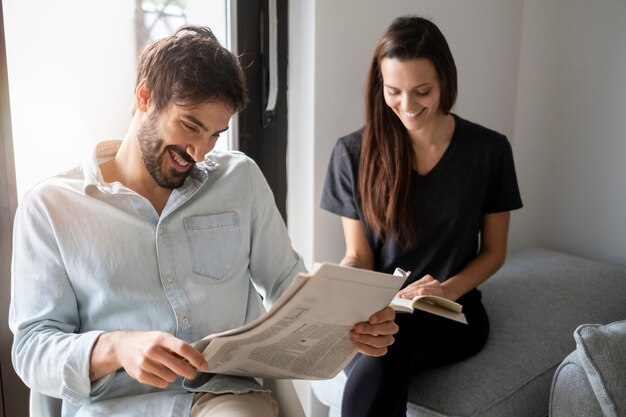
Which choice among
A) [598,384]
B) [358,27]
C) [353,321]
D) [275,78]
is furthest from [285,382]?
[358,27]

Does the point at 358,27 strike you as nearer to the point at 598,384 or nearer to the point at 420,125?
the point at 420,125

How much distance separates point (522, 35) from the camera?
2215 mm

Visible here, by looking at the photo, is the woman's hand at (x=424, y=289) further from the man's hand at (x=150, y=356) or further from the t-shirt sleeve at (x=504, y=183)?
the man's hand at (x=150, y=356)

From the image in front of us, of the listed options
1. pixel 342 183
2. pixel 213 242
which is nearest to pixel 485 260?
pixel 342 183

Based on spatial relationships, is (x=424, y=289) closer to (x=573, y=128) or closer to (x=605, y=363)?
(x=605, y=363)

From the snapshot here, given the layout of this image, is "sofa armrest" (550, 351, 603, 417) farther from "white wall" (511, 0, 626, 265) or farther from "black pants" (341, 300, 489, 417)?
"white wall" (511, 0, 626, 265)

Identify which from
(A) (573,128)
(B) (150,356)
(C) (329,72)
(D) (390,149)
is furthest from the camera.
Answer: (A) (573,128)

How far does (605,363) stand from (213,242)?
2.63ft

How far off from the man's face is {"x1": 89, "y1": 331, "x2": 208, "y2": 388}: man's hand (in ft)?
A: 0.99

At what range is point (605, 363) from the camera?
1323 millimetres

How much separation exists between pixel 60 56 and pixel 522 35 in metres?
1.46

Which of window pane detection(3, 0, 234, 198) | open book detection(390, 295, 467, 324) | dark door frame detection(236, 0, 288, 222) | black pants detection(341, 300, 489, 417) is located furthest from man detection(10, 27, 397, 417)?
dark door frame detection(236, 0, 288, 222)

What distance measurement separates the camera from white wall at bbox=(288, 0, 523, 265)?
1757mm

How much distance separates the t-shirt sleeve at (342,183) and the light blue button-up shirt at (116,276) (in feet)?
1.59
